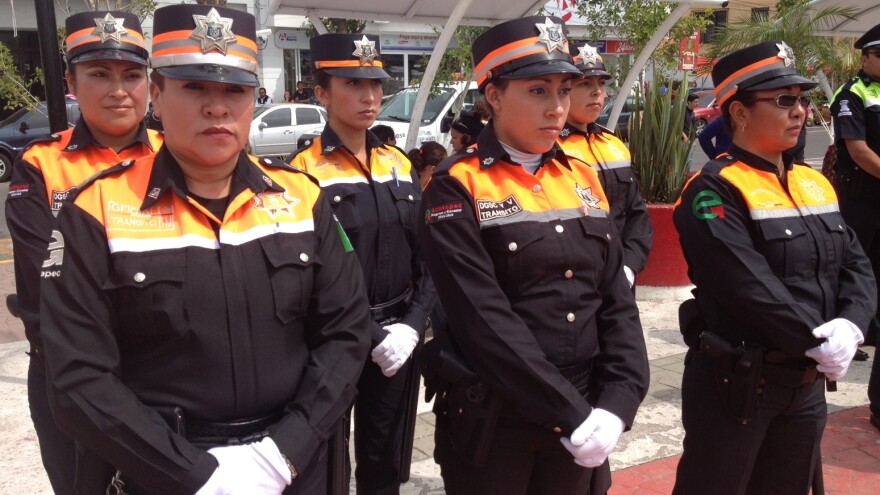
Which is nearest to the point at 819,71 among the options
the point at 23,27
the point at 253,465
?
the point at 253,465

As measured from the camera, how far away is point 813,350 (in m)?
2.82

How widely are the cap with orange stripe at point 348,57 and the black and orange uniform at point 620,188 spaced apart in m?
1.31

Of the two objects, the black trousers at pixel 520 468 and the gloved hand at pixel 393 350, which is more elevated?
the gloved hand at pixel 393 350

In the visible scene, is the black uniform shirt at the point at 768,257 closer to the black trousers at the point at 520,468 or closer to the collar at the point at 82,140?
the black trousers at the point at 520,468

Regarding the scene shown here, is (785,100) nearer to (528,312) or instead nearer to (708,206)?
(708,206)

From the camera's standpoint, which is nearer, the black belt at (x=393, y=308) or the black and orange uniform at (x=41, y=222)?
the black and orange uniform at (x=41, y=222)

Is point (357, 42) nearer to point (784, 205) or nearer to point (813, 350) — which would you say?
point (784, 205)

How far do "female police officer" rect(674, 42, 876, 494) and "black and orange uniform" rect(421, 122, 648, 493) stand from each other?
1.62 feet

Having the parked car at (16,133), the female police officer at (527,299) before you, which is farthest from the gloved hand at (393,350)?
the parked car at (16,133)

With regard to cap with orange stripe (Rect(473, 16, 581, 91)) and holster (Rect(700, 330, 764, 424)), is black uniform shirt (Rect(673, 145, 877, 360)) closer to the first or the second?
holster (Rect(700, 330, 764, 424))

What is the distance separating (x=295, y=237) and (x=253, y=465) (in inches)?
23.3

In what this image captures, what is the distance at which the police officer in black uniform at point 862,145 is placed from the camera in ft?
16.3

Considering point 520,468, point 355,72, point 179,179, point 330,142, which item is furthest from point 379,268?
point 179,179

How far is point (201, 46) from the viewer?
6.88 ft
